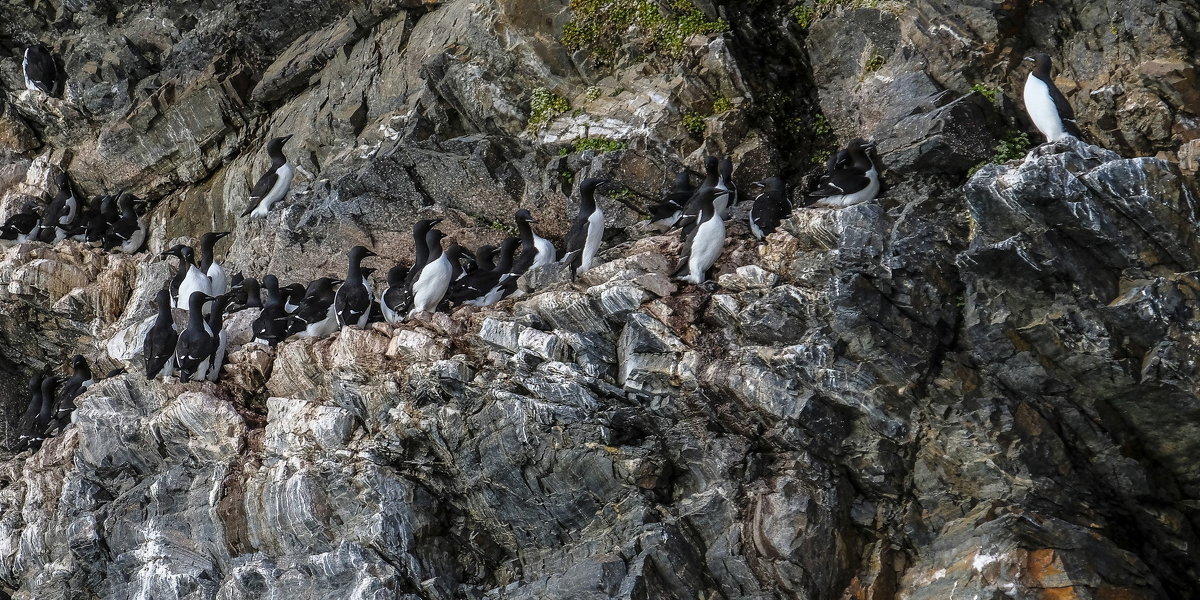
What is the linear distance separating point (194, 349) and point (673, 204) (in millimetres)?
5011

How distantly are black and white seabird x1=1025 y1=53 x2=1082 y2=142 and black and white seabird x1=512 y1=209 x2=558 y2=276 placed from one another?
464 cm

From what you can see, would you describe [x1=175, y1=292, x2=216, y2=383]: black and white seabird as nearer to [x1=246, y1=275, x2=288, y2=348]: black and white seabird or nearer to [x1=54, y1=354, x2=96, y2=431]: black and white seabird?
[x1=246, y1=275, x2=288, y2=348]: black and white seabird

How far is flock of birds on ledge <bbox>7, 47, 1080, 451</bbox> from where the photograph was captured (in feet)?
30.3

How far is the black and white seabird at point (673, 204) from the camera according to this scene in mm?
10820

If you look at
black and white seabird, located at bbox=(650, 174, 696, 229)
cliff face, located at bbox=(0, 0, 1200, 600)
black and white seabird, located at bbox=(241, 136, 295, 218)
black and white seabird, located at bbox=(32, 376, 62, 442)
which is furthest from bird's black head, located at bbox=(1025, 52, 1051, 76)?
black and white seabird, located at bbox=(32, 376, 62, 442)

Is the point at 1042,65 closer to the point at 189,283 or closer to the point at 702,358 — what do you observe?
the point at 702,358

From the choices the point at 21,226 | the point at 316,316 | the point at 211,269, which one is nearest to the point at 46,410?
the point at 211,269

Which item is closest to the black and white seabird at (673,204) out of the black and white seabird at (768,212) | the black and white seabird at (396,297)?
the black and white seabird at (768,212)

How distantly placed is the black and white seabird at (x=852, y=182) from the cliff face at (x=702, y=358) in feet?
0.76

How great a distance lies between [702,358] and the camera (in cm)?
832

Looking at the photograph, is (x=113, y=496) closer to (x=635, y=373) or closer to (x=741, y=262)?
(x=635, y=373)

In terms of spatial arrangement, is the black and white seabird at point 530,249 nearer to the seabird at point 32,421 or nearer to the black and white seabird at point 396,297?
the black and white seabird at point 396,297

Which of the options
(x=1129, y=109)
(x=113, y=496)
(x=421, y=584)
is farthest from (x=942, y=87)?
(x=113, y=496)

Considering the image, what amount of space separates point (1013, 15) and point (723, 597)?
631cm
